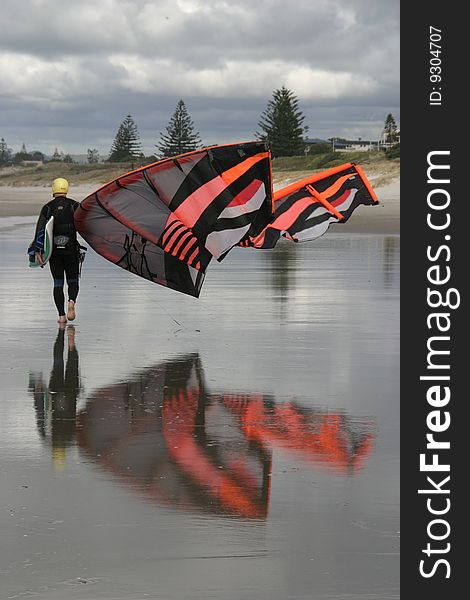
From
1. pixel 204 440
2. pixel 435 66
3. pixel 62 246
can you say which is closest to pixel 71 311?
pixel 62 246

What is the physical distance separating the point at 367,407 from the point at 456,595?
4.01 meters

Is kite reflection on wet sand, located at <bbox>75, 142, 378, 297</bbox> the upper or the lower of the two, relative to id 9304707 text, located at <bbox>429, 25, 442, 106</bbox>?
lower

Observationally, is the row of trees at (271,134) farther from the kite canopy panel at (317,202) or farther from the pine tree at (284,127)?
the kite canopy panel at (317,202)

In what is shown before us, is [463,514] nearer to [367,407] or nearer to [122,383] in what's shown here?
[367,407]

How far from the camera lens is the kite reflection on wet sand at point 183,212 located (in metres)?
14.1

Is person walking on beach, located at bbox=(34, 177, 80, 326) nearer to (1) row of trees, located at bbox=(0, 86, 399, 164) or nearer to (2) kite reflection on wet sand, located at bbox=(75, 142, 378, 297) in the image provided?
(2) kite reflection on wet sand, located at bbox=(75, 142, 378, 297)

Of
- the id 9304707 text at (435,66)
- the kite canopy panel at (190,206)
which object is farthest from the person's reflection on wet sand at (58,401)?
the id 9304707 text at (435,66)

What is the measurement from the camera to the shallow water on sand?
535 centimetres

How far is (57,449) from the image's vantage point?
7.70 m

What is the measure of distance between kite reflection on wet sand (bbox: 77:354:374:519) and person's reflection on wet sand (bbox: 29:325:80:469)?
0.37 ft

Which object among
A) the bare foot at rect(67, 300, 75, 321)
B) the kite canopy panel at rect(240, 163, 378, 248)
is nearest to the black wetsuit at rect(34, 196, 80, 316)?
the bare foot at rect(67, 300, 75, 321)

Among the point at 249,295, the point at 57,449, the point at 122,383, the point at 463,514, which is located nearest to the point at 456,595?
the point at 463,514

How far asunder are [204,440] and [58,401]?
1.76 meters

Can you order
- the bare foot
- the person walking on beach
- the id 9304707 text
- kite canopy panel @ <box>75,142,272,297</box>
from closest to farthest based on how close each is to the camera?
1. the id 9304707 text
2. the bare foot
3. kite canopy panel @ <box>75,142,272,297</box>
4. the person walking on beach
